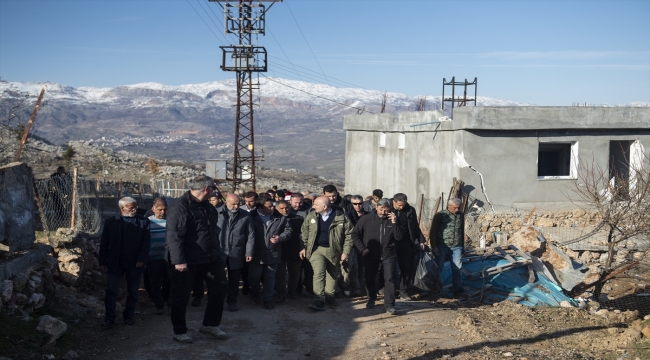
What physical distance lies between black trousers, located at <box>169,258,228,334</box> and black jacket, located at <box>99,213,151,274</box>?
92cm

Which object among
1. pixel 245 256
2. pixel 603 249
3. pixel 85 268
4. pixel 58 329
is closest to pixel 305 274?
pixel 245 256

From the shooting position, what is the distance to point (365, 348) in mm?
7340

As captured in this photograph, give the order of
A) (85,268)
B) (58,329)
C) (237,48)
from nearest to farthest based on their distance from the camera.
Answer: (58,329)
(85,268)
(237,48)

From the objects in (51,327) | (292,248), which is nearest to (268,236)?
(292,248)

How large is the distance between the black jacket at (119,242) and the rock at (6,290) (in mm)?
1049

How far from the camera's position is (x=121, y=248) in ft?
25.3

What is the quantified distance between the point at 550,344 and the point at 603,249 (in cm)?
741

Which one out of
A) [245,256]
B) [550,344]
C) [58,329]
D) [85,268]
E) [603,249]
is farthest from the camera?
[603,249]

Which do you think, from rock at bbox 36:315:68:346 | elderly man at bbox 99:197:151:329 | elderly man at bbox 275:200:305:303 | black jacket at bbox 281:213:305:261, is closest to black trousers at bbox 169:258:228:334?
elderly man at bbox 99:197:151:329

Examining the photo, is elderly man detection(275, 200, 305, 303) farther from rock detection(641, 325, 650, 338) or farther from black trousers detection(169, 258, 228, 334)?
rock detection(641, 325, 650, 338)

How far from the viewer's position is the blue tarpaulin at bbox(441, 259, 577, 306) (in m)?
10.7

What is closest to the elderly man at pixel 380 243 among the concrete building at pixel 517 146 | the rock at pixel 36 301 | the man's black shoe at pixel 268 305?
the man's black shoe at pixel 268 305

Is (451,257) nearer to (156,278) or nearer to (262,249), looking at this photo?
(262,249)

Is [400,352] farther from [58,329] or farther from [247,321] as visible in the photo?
[58,329]
